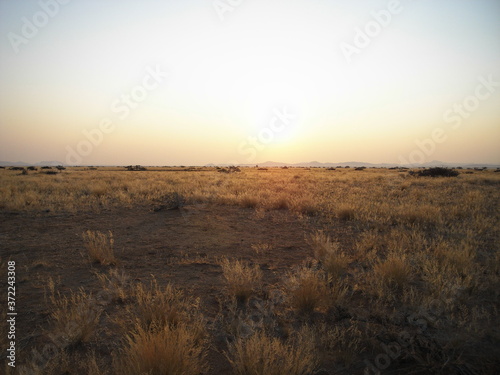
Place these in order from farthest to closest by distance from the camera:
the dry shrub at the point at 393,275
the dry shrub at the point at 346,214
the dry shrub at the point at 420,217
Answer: the dry shrub at the point at 346,214 < the dry shrub at the point at 420,217 < the dry shrub at the point at 393,275

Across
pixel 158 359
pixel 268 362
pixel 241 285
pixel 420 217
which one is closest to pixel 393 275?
pixel 241 285

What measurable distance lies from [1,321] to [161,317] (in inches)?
89.6

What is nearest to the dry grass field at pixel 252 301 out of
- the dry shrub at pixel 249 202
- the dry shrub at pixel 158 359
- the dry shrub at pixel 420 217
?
the dry shrub at pixel 158 359

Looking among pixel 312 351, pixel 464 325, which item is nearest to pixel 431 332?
pixel 464 325

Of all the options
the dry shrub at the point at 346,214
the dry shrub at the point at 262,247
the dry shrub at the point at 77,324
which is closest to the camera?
the dry shrub at the point at 77,324

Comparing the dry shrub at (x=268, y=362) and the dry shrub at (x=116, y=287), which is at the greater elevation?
the dry shrub at (x=268, y=362)

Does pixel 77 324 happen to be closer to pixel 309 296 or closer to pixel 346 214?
pixel 309 296

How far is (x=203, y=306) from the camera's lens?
4.15m

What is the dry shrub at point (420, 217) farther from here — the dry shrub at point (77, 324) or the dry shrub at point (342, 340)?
the dry shrub at point (77, 324)

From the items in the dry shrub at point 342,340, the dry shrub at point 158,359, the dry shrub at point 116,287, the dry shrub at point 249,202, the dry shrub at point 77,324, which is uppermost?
the dry shrub at point 249,202

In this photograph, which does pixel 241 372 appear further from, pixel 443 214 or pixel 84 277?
pixel 443 214

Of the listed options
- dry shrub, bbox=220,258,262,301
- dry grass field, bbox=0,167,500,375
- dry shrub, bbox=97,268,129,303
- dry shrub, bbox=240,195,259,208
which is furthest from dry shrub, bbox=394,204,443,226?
dry shrub, bbox=97,268,129,303

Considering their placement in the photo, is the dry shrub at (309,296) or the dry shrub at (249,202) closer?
the dry shrub at (309,296)

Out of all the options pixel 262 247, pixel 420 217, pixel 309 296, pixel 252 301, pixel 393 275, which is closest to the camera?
pixel 309 296
